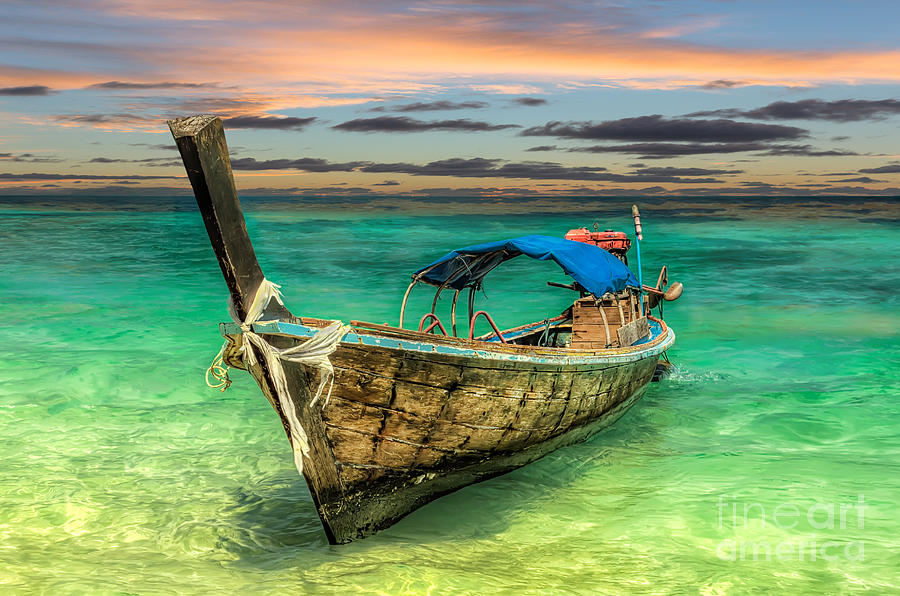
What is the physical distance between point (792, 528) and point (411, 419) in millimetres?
3881

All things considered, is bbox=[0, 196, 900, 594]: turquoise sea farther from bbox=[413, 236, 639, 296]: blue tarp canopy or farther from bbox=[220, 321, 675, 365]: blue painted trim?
bbox=[413, 236, 639, 296]: blue tarp canopy

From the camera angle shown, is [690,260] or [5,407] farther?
[690,260]

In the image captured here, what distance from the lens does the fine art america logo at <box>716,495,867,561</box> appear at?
6.64 m

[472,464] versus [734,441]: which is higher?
[472,464]

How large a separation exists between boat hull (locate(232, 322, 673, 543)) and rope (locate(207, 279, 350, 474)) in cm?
6

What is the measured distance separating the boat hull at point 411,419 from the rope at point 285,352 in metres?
0.06

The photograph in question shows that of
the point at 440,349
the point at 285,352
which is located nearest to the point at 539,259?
the point at 440,349

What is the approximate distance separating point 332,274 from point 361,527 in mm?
28976

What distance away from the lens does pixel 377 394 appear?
6309 mm

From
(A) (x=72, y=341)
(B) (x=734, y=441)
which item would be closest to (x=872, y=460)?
(B) (x=734, y=441)

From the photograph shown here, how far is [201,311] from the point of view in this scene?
2308 centimetres

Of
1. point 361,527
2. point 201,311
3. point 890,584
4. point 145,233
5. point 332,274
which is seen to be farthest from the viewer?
point 145,233

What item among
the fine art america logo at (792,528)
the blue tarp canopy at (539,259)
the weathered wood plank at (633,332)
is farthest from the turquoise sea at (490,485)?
the blue tarp canopy at (539,259)

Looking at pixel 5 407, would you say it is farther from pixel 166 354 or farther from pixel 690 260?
pixel 690 260
